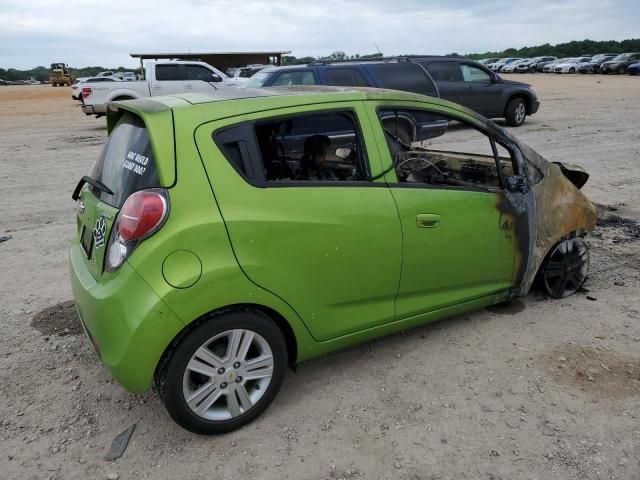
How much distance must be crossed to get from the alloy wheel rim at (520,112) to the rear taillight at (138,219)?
13.5 meters

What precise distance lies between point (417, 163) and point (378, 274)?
4.00ft

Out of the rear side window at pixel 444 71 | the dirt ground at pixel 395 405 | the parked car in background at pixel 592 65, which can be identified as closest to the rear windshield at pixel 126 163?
the dirt ground at pixel 395 405

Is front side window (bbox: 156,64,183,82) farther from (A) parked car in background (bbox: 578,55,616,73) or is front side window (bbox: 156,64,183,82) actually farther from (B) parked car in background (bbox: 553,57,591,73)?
(B) parked car in background (bbox: 553,57,591,73)

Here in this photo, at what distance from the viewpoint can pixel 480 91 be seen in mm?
13719

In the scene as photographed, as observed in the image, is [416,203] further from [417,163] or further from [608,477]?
[608,477]

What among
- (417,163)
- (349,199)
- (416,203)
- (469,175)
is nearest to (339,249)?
(349,199)

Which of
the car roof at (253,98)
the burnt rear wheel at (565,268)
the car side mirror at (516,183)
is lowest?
the burnt rear wheel at (565,268)

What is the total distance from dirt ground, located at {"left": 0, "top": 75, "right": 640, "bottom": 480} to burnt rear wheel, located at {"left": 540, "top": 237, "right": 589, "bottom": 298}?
0.35ft

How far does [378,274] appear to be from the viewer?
3061 mm

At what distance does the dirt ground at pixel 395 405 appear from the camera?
258 cm

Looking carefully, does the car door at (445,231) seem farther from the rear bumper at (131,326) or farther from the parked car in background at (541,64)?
the parked car in background at (541,64)

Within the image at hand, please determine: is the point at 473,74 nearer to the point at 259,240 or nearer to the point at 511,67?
the point at 259,240

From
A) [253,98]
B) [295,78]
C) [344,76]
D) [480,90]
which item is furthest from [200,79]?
[253,98]

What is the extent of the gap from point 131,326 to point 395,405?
1.48 meters
